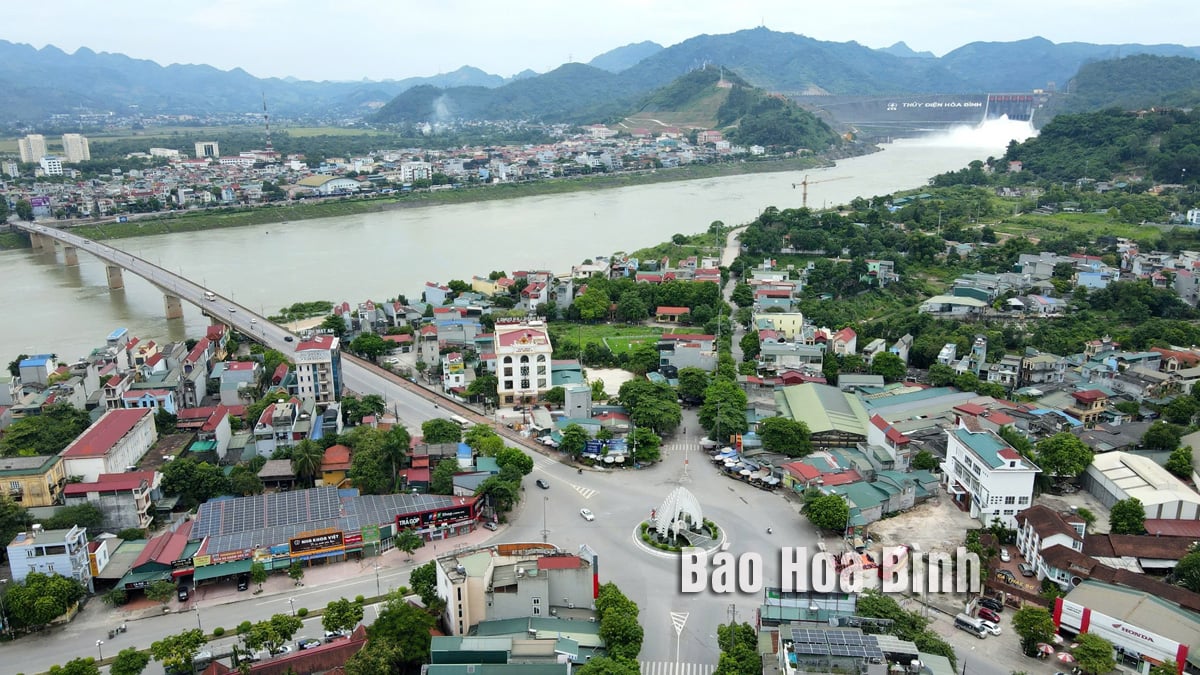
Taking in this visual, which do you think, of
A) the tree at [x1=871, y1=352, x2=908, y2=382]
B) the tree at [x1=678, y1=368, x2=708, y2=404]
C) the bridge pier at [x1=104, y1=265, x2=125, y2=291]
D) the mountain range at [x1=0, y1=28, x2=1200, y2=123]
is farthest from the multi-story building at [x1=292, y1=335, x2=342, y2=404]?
the mountain range at [x1=0, y1=28, x2=1200, y2=123]

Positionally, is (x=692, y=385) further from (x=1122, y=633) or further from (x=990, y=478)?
(x=1122, y=633)

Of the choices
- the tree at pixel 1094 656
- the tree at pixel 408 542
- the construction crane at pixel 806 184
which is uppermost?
the construction crane at pixel 806 184

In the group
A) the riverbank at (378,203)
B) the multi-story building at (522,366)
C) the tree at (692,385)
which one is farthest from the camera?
the riverbank at (378,203)

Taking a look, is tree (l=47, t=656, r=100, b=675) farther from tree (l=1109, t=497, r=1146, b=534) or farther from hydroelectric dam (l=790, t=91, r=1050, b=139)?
hydroelectric dam (l=790, t=91, r=1050, b=139)

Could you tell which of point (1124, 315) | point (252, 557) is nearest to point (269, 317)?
point (252, 557)

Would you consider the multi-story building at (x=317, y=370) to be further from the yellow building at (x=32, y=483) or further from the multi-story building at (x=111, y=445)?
the yellow building at (x=32, y=483)

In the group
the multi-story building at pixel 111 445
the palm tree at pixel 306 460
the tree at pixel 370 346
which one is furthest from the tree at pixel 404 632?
the tree at pixel 370 346
